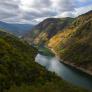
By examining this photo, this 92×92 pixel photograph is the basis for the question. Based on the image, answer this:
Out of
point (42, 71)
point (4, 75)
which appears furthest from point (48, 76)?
point (4, 75)

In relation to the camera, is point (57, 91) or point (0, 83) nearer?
point (57, 91)

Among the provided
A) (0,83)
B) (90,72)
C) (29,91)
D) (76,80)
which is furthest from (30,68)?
(90,72)

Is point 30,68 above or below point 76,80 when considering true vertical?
above

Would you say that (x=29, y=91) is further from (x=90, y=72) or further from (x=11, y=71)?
(x=90, y=72)

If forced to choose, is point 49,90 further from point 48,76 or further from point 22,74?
point 48,76

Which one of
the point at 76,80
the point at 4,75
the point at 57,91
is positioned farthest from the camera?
the point at 76,80

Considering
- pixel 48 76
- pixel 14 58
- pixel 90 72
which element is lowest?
pixel 90 72

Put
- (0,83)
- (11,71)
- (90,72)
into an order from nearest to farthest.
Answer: (0,83) < (11,71) < (90,72)

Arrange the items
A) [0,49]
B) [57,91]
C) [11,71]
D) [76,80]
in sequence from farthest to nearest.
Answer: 1. [76,80]
2. [0,49]
3. [11,71]
4. [57,91]

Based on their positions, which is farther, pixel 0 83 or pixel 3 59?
pixel 3 59
